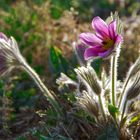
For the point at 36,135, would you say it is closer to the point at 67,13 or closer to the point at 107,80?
the point at 107,80

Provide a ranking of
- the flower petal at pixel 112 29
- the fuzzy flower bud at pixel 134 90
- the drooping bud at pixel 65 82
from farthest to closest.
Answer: the drooping bud at pixel 65 82, the fuzzy flower bud at pixel 134 90, the flower petal at pixel 112 29

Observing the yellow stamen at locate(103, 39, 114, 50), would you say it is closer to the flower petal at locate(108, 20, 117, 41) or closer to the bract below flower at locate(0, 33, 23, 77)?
the flower petal at locate(108, 20, 117, 41)

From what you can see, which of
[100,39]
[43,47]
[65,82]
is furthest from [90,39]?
[43,47]

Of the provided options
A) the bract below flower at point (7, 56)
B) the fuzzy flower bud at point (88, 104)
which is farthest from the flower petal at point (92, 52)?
the bract below flower at point (7, 56)

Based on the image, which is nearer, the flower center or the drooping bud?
the flower center

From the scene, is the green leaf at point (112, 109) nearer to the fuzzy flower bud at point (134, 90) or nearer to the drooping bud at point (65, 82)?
the fuzzy flower bud at point (134, 90)

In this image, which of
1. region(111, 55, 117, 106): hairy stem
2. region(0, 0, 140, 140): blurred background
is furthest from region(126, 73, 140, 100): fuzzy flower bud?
region(0, 0, 140, 140): blurred background
